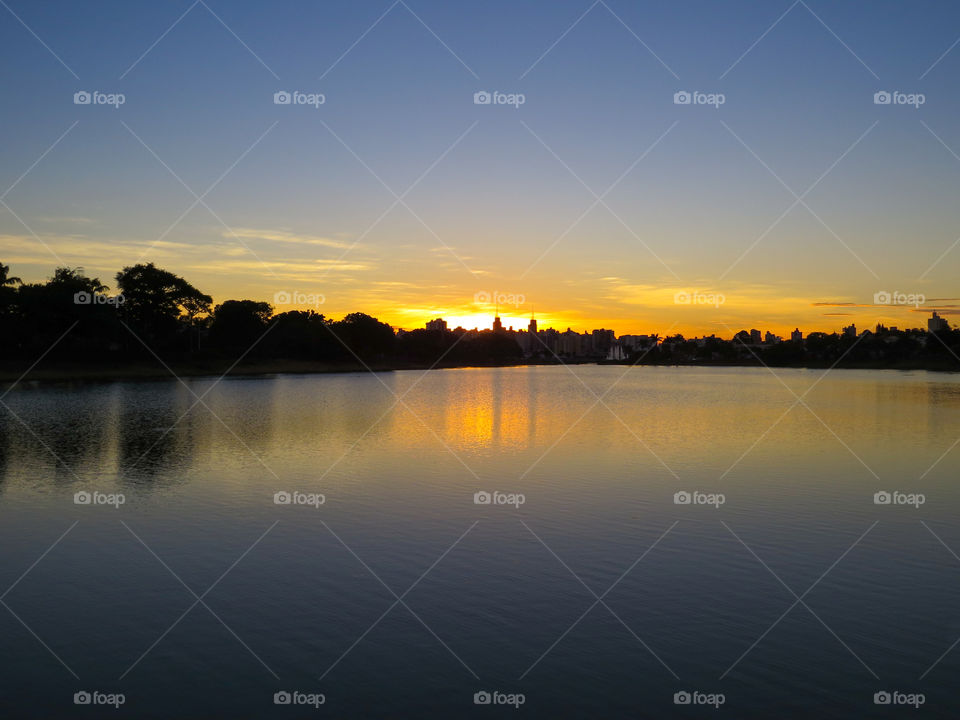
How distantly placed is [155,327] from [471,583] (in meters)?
110

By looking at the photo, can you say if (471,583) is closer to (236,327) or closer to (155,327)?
(155,327)

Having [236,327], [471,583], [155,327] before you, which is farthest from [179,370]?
[471,583]

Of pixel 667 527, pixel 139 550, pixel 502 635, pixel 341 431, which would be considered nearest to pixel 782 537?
pixel 667 527

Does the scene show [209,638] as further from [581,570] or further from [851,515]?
[851,515]

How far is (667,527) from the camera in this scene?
15914 mm

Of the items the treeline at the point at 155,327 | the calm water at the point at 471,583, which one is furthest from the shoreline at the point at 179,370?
the calm water at the point at 471,583

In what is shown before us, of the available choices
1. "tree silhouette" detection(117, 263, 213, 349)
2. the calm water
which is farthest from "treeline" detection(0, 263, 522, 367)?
the calm water

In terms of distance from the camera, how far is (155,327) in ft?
366

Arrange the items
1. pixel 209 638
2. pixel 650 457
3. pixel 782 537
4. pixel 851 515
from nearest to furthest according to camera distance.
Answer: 1. pixel 209 638
2. pixel 782 537
3. pixel 851 515
4. pixel 650 457

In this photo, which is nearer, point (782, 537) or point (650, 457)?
point (782, 537)

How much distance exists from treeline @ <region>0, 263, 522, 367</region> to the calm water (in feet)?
236

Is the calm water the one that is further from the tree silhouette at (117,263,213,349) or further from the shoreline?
the tree silhouette at (117,263,213,349)

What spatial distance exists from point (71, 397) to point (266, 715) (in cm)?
5110

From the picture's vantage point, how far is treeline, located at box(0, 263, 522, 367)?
88250 millimetres
